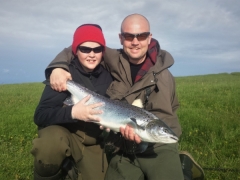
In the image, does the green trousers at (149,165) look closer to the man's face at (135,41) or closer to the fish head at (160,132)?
the fish head at (160,132)

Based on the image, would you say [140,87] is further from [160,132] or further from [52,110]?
[52,110]

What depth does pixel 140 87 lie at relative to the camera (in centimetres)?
416

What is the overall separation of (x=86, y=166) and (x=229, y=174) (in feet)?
7.59

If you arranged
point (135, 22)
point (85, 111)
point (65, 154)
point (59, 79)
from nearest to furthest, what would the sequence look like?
1. point (85, 111)
2. point (65, 154)
3. point (59, 79)
4. point (135, 22)

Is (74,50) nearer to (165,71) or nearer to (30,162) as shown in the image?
(165,71)

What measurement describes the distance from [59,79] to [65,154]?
1.12m

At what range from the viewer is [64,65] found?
4.31 meters

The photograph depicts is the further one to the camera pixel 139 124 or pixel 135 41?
pixel 135 41

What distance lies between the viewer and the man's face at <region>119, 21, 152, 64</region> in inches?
176

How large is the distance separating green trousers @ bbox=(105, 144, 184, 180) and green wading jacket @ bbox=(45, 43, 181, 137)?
46cm

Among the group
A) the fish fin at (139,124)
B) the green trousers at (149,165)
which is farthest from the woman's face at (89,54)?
the green trousers at (149,165)

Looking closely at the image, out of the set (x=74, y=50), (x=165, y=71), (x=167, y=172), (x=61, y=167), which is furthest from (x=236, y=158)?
(x=74, y=50)

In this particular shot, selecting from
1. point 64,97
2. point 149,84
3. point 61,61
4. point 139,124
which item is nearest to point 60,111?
point 64,97

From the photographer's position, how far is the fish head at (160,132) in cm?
338
